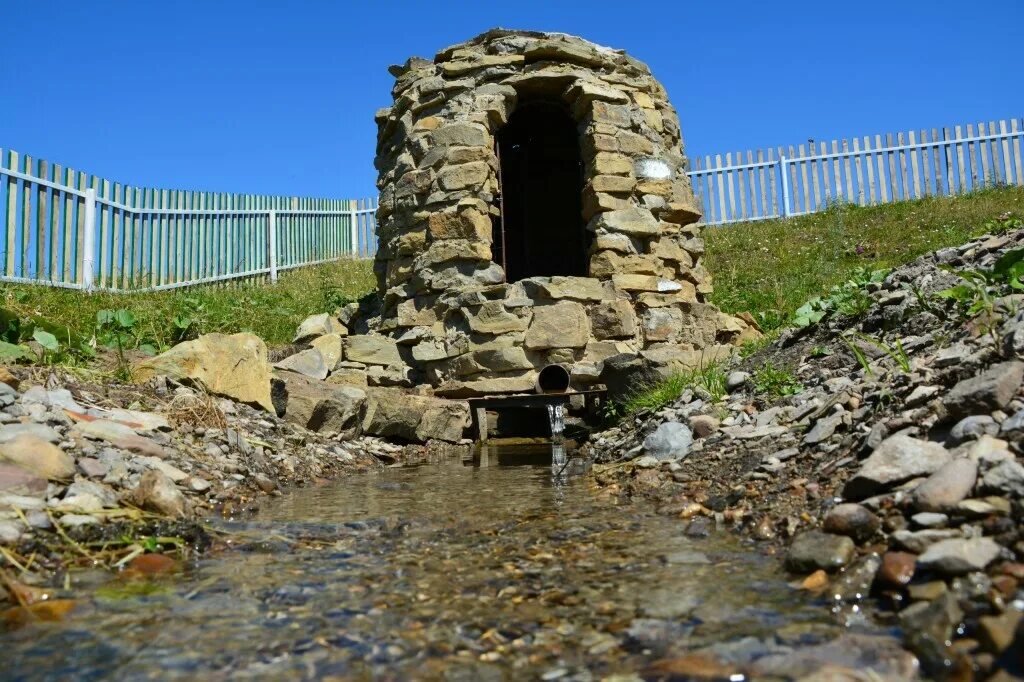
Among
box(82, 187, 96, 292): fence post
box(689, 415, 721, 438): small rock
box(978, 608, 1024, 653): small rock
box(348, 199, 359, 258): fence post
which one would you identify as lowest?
box(978, 608, 1024, 653): small rock

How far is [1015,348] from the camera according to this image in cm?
301

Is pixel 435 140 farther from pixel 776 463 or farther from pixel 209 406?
pixel 776 463

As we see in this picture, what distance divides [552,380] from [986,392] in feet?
15.1

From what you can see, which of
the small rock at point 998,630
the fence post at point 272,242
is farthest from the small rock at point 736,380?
the fence post at point 272,242

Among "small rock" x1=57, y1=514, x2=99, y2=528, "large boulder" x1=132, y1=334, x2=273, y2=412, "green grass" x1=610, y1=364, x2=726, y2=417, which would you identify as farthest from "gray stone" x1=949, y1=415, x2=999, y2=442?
"large boulder" x1=132, y1=334, x2=273, y2=412

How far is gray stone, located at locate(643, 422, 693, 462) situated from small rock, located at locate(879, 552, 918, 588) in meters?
2.22

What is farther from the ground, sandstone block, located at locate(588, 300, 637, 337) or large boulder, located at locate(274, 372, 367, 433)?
sandstone block, located at locate(588, 300, 637, 337)

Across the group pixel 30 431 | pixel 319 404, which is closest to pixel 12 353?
pixel 30 431

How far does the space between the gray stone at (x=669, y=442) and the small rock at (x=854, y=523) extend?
1887 millimetres

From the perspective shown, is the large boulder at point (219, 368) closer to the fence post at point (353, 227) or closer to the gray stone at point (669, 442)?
the gray stone at point (669, 442)

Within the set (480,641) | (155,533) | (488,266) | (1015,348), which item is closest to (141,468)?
(155,533)

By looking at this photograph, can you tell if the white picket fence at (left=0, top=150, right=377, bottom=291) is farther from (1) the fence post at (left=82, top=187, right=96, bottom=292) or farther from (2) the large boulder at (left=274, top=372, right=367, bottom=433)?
(2) the large boulder at (left=274, top=372, right=367, bottom=433)

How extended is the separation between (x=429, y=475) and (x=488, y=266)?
9.28 feet

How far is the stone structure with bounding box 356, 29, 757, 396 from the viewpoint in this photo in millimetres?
7016
